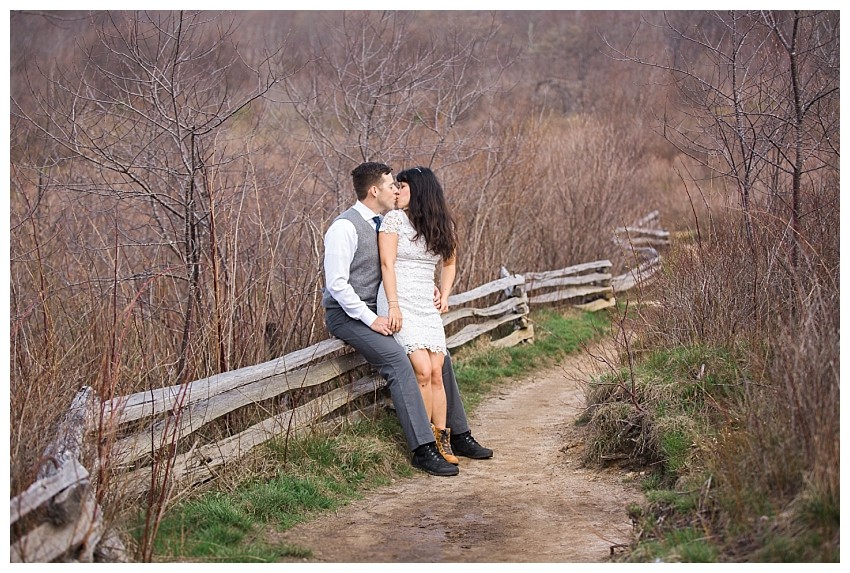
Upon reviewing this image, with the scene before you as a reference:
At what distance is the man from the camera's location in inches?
243

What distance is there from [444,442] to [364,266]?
1.35 m

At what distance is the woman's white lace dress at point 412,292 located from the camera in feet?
20.8

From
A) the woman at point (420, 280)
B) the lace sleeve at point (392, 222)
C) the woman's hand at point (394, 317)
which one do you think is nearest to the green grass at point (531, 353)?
the woman at point (420, 280)

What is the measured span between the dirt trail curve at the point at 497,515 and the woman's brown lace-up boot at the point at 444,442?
0.43 feet

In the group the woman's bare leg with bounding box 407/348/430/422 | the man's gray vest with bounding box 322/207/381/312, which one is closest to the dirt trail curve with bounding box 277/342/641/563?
the woman's bare leg with bounding box 407/348/430/422

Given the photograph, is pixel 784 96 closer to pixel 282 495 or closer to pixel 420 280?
pixel 420 280

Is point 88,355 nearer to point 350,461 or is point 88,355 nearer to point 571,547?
point 350,461

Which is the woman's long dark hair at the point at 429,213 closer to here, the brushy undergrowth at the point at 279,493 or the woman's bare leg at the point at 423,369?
the woman's bare leg at the point at 423,369

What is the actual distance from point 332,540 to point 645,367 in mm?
3048

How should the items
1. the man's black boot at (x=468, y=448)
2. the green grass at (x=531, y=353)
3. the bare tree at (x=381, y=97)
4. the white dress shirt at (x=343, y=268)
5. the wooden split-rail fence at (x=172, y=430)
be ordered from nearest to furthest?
1. the wooden split-rail fence at (x=172, y=430)
2. the white dress shirt at (x=343, y=268)
3. the man's black boot at (x=468, y=448)
4. the green grass at (x=531, y=353)
5. the bare tree at (x=381, y=97)

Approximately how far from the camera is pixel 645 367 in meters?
7.05

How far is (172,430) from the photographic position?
540 centimetres

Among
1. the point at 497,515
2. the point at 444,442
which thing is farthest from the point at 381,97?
the point at 497,515

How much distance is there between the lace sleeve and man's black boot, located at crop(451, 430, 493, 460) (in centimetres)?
159
